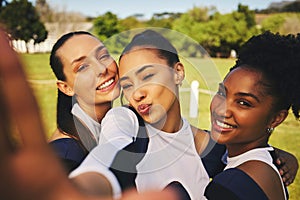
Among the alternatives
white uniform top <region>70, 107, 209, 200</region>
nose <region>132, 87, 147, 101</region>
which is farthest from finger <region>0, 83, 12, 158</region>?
nose <region>132, 87, 147, 101</region>

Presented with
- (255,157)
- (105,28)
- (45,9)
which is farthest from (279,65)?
(45,9)

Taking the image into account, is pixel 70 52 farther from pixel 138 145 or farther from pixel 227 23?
pixel 227 23

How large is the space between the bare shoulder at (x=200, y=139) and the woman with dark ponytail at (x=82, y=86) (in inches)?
11.4

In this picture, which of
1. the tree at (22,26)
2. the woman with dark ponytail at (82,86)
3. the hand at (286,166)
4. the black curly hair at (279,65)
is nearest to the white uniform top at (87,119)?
the woman with dark ponytail at (82,86)

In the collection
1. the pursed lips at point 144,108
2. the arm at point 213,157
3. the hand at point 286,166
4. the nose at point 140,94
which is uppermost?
the nose at point 140,94

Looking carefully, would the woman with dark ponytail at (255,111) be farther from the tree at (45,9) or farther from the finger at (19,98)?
the tree at (45,9)

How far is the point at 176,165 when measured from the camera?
1312 millimetres

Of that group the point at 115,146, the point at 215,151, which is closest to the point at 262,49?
the point at 215,151

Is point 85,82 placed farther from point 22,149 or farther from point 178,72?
point 22,149

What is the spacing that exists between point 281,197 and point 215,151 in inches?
11.1

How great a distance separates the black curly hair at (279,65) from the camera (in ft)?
4.36

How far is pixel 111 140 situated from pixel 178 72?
0.51 m

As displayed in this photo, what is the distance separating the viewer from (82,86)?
139cm

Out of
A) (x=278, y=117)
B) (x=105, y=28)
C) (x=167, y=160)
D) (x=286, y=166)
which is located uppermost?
(x=278, y=117)
